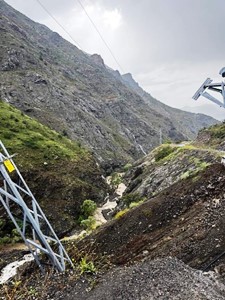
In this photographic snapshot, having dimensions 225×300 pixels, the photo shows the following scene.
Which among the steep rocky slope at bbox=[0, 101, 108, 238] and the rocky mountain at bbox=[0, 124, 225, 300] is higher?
the steep rocky slope at bbox=[0, 101, 108, 238]

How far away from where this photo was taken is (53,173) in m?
56.6

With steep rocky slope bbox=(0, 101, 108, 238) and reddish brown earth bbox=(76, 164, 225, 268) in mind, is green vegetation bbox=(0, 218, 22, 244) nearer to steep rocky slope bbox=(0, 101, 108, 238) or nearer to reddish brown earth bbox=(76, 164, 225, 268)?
steep rocky slope bbox=(0, 101, 108, 238)

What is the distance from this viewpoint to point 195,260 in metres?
13.5

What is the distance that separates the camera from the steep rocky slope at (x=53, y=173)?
164 feet

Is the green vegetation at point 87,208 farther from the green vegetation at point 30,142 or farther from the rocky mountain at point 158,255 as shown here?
the rocky mountain at point 158,255

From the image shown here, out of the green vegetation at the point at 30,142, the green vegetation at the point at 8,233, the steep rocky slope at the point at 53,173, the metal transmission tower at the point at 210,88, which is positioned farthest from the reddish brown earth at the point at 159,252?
the green vegetation at the point at 30,142

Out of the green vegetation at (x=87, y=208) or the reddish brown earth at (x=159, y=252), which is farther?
the green vegetation at (x=87, y=208)

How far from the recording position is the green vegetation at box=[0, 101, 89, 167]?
59500mm

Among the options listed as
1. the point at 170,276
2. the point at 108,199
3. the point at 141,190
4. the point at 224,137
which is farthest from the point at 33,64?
A: the point at 170,276

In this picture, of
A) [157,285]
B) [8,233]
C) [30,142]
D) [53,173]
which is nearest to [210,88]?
[157,285]

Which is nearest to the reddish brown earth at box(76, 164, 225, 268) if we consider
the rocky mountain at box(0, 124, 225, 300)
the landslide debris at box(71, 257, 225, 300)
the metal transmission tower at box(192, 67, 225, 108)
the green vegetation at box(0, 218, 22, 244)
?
the rocky mountain at box(0, 124, 225, 300)

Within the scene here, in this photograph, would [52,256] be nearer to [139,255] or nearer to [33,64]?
[139,255]

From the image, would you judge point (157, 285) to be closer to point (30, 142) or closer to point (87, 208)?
point (87, 208)

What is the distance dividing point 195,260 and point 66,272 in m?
5.18
